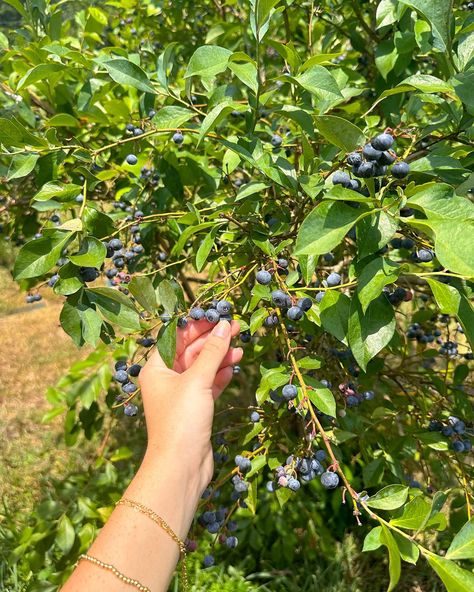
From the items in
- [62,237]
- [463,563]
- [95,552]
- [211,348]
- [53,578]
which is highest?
[62,237]

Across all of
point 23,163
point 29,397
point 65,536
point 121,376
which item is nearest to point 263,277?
point 121,376

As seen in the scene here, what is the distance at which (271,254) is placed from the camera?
3.55ft

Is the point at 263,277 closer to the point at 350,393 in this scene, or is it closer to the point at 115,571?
the point at 350,393

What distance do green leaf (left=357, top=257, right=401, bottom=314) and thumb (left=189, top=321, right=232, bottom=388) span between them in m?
0.38

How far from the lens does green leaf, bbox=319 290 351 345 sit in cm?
90

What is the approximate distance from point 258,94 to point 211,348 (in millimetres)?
521

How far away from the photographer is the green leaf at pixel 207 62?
3.21 feet

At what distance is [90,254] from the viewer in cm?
95

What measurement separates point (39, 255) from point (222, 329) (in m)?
0.39

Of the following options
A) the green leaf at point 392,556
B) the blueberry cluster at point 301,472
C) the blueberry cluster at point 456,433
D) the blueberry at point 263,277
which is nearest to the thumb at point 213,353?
the blueberry at point 263,277

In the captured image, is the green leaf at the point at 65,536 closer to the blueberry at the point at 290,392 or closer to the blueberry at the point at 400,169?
the blueberry at the point at 290,392

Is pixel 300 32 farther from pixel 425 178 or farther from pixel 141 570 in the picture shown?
pixel 141 570

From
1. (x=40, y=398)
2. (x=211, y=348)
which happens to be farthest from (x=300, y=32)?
(x=40, y=398)

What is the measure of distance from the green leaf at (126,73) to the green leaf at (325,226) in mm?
583
